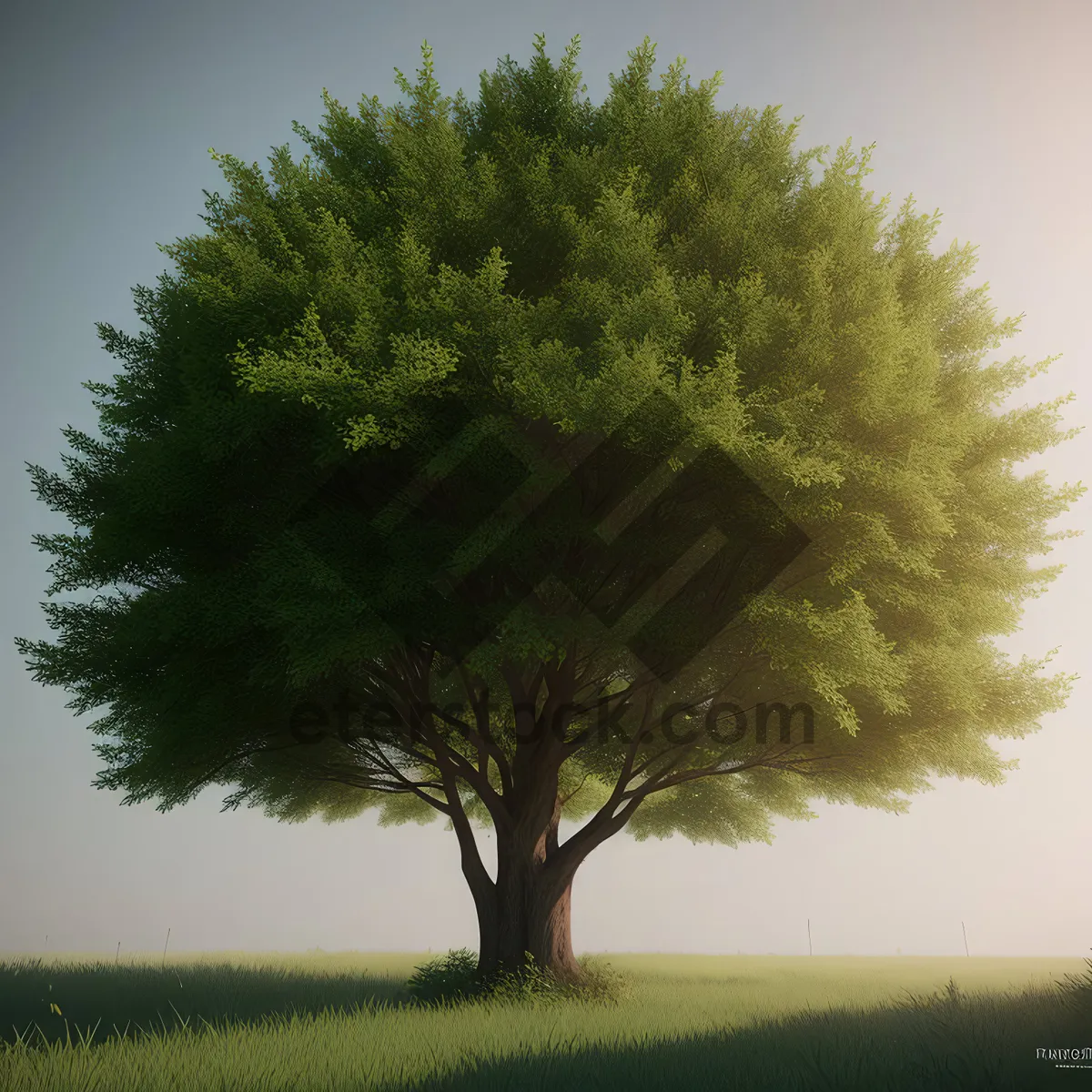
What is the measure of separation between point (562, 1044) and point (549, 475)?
7.47 m

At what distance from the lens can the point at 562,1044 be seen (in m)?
9.56

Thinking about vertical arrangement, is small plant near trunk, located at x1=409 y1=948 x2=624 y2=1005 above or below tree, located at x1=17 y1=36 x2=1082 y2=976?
A: below

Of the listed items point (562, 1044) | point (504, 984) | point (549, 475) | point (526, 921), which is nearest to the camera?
point (562, 1044)

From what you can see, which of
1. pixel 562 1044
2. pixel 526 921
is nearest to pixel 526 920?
pixel 526 921

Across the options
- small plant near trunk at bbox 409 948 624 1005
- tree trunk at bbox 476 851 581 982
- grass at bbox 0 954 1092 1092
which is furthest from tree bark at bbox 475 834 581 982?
grass at bbox 0 954 1092 1092

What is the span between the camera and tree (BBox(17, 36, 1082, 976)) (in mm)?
11539

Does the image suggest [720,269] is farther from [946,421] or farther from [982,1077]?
[982,1077]

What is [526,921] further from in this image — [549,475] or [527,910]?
[549,475]

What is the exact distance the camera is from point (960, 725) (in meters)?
14.4

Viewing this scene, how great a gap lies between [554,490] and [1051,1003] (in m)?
10.6

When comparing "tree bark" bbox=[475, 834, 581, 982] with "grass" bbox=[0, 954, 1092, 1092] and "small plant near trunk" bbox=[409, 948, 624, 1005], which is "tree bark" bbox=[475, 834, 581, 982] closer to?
"small plant near trunk" bbox=[409, 948, 624, 1005]

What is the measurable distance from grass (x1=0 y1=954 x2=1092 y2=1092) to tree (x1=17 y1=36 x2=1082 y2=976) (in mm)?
3838

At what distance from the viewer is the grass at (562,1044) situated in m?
7.70

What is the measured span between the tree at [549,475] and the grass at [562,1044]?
12.6 feet
